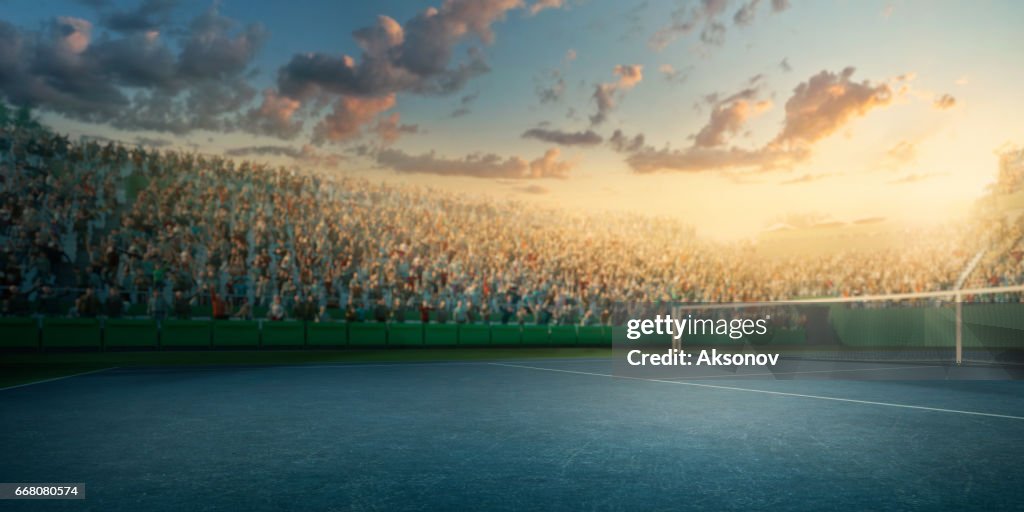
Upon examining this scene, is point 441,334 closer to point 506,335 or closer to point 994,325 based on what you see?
point 506,335

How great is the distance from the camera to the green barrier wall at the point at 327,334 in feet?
92.5

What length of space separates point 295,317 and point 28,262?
932 centimetres

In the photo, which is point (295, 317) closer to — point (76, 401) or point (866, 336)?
point (76, 401)

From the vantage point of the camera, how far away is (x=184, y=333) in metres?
24.9

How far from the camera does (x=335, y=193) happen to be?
45281mm

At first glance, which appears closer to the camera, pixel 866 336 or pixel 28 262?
pixel 28 262

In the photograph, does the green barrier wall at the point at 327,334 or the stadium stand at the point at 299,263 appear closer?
the stadium stand at the point at 299,263

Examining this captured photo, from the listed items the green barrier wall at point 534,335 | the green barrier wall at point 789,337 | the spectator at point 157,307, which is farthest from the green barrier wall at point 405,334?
the green barrier wall at point 789,337

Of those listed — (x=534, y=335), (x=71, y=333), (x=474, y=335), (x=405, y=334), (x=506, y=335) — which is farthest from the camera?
(x=534, y=335)

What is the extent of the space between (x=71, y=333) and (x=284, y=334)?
7118mm

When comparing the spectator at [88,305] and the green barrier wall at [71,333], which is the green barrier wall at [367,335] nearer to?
the spectator at [88,305]

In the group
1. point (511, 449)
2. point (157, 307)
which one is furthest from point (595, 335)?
point (511, 449)

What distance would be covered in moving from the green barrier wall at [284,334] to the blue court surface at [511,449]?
14303mm

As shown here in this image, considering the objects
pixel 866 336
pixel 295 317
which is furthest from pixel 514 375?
pixel 866 336
